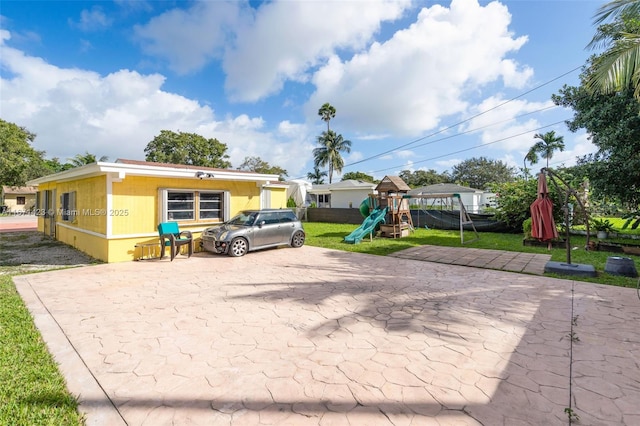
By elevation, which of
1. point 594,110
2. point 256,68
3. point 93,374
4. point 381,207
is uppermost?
point 256,68

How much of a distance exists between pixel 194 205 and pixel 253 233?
2400mm

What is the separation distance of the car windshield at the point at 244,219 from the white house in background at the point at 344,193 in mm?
17235

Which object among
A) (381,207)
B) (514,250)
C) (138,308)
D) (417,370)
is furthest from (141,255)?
(514,250)

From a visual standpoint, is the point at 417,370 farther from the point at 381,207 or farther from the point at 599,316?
the point at 381,207

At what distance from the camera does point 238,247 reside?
9477 millimetres

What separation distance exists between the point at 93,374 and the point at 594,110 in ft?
50.6

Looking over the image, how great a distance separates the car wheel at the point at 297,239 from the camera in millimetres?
11117

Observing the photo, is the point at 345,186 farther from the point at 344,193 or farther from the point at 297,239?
the point at 297,239

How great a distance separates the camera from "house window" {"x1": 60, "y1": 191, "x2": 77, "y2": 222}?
35.2ft

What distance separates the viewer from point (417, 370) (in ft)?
9.60

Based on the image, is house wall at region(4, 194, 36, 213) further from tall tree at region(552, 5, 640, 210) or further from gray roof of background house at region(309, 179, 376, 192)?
tall tree at region(552, 5, 640, 210)

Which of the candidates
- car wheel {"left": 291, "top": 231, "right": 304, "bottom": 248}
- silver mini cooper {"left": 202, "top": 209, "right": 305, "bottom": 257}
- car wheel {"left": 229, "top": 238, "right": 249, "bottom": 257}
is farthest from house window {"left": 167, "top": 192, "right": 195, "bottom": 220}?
car wheel {"left": 291, "top": 231, "right": 304, "bottom": 248}

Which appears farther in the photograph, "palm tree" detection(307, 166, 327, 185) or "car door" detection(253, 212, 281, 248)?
"palm tree" detection(307, 166, 327, 185)

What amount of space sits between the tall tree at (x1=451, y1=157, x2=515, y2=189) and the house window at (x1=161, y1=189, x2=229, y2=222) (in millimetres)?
46728
